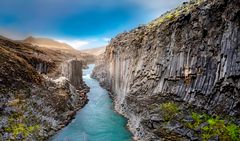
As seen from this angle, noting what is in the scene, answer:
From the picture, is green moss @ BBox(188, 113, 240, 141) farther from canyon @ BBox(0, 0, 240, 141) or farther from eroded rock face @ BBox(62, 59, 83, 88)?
eroded rock face @ BBox(62, 59, 83, 88)

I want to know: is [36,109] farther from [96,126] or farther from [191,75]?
[191,75]

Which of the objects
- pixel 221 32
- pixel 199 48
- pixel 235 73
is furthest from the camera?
pixel 199 48

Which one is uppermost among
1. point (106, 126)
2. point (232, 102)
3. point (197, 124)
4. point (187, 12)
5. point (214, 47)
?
point (187, 12)

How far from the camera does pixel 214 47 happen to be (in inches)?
854

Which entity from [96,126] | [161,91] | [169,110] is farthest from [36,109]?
[169,110]

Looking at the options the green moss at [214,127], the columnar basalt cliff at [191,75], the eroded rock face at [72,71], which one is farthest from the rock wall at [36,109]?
the green moss at [214,127]

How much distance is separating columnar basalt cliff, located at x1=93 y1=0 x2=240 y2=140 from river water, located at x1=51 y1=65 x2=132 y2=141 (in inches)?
94.6

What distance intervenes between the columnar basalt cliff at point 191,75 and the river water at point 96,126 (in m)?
2.40

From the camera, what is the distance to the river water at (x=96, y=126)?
104ft

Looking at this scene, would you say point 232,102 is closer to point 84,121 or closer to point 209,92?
point 209,92

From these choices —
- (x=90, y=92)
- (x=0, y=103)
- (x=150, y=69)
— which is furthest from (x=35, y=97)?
(x=90, y=92)

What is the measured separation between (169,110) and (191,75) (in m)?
4.57

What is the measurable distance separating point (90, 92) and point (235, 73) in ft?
152

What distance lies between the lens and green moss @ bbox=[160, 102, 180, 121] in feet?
81.9
